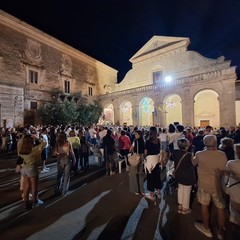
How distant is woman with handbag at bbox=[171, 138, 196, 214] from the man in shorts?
516mm

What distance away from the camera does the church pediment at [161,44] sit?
2228 cm

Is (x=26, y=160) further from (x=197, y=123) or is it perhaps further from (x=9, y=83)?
(x=197, y=123)

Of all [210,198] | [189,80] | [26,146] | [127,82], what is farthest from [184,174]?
[127,82]

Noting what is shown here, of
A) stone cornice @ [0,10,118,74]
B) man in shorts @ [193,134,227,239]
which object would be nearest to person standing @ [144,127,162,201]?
man in shorts @ [193,134,227,239]

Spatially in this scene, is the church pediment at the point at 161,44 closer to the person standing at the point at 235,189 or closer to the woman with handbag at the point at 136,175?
the woman with handbag at the point at 136,175

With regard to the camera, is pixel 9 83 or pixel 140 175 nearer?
pixel 140 175

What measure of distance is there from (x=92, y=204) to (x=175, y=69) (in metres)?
22.0

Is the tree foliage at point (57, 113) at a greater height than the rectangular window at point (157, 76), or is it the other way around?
the rectangular window at point (157, 76)

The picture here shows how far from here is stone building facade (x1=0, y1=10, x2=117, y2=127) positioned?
1631 cm

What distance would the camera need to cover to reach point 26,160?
3824 mm

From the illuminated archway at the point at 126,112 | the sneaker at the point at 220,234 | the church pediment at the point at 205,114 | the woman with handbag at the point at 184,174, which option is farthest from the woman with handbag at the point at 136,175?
the illuminated archway at the point at 126,112

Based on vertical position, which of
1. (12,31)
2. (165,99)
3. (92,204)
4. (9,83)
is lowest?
(92,204)

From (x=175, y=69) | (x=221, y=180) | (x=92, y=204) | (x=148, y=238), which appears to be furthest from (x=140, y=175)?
(x=175, y=69)

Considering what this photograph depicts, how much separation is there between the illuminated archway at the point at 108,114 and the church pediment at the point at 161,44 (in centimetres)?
828
